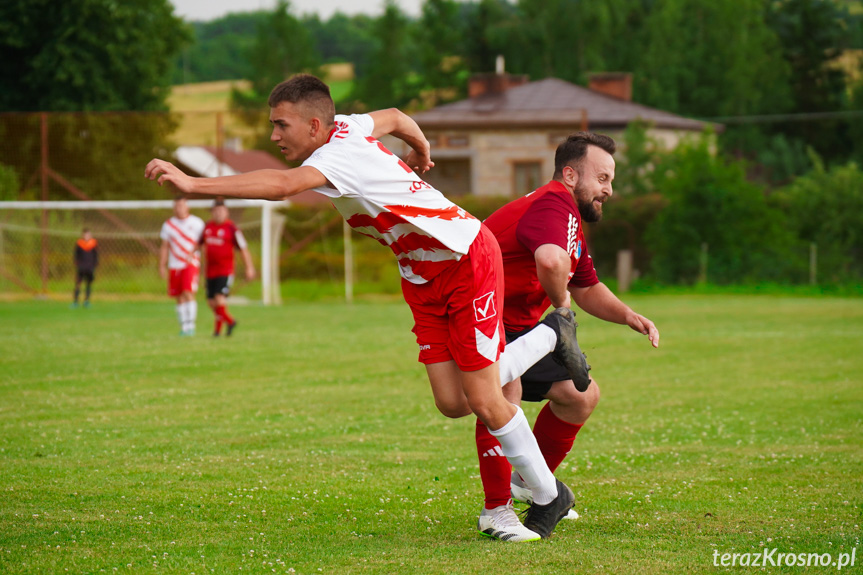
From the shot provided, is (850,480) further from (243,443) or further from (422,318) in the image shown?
(243,443)

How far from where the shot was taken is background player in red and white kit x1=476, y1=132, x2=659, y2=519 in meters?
4.64

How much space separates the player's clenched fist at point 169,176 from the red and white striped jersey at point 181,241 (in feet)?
44.2

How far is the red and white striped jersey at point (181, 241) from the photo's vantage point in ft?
55.0

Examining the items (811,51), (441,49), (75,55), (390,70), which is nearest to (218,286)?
(75,55)

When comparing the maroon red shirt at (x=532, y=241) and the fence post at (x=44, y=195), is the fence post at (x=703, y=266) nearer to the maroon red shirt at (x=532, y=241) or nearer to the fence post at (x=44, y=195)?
the fence post at (x=44, y=195)

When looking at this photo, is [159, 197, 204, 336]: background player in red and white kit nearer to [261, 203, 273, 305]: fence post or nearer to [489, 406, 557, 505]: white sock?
[261, 203, 273, 305]: fence post

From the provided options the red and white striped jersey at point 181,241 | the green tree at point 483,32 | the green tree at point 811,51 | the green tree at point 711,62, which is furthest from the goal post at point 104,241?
the green tree at point 811,51

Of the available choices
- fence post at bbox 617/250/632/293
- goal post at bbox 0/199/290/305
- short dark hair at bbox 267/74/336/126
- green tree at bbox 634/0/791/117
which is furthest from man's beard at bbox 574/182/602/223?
green tree at bbox 634/0/791/117

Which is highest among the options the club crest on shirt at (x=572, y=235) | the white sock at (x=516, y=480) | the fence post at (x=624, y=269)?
the club crest on shirt at (x=572, y=235)

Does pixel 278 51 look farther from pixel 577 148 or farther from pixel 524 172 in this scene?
pixel 577 148

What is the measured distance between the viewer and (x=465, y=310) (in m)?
4.35

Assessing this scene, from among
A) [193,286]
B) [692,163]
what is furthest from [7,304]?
[692,163]

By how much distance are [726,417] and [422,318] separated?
15.2 feet

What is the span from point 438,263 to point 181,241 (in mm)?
13158
